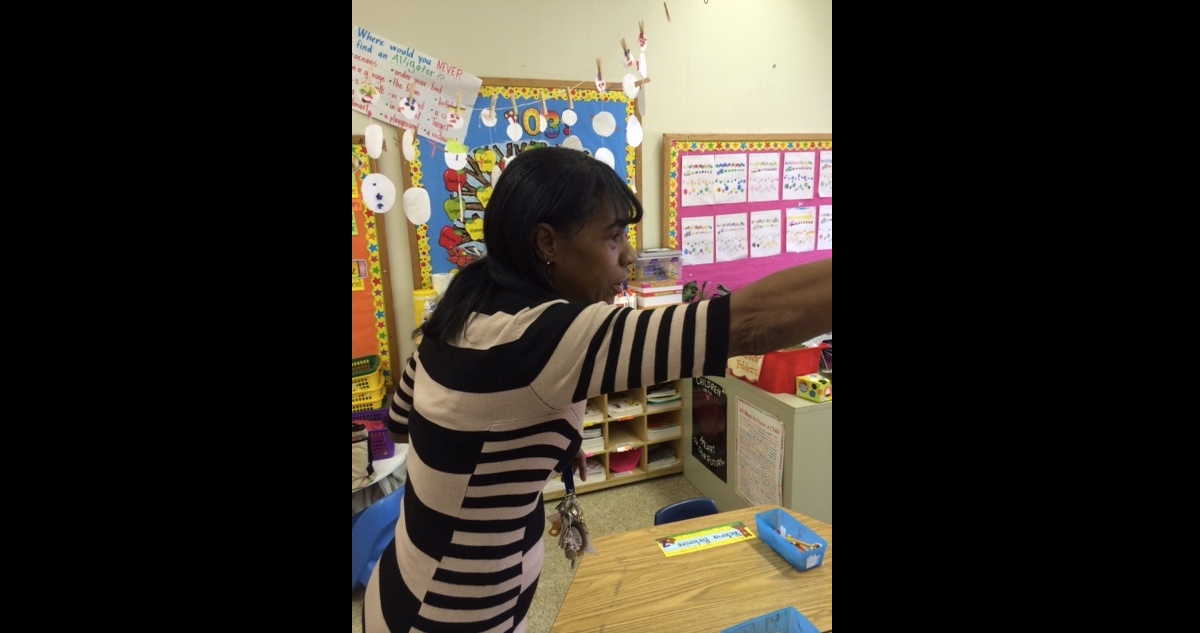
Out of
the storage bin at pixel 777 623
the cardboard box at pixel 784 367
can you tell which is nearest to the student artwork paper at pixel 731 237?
the cardboard box at pixel 784 367

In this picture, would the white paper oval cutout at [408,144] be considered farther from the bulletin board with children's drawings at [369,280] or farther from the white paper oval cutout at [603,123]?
the white paper oval cutout at [603,123]

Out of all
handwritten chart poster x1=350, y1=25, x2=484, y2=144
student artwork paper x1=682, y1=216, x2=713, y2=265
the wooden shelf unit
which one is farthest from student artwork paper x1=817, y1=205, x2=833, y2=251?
handwritten chart poster x1=350, y1=25, x2=484, y2=144

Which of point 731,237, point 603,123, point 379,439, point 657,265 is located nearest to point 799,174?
point 731,237

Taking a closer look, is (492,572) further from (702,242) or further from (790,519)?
(702,242)

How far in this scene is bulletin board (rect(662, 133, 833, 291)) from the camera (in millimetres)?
3561

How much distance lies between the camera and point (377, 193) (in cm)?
256

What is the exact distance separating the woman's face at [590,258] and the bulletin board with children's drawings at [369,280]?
2.43 meters

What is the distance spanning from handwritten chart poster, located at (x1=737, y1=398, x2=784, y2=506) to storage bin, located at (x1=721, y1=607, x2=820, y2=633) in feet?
4.47

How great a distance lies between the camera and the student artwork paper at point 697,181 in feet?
11.6

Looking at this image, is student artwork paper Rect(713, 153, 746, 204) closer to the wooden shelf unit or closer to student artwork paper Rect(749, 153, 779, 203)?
student artwork paper Rect(749, 153, 779, 203)

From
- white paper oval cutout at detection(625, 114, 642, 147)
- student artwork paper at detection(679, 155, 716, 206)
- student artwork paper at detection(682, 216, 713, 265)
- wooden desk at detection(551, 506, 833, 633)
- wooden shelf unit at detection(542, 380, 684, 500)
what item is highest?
white paper oval cutout at detection(625, 114, 642, 147)

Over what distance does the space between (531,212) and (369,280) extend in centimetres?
249

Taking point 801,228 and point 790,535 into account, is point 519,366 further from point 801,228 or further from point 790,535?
point 801,228
